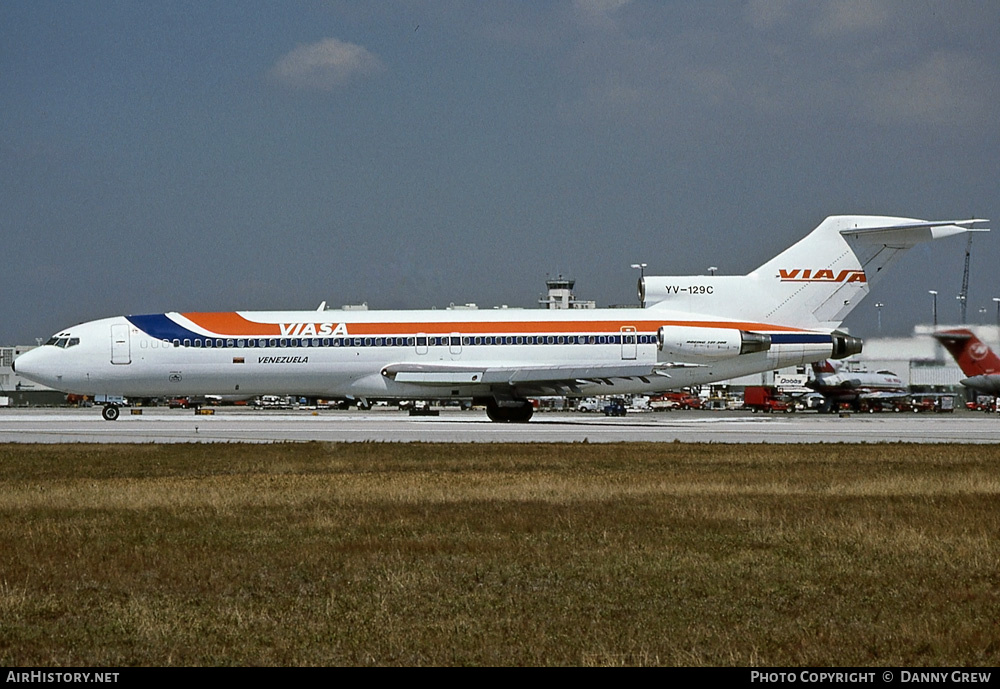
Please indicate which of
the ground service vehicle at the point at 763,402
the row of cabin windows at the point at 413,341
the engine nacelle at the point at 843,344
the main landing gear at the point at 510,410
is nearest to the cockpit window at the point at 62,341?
the row of cabin windows at the point at 413,341

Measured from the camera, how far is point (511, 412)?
45812mm

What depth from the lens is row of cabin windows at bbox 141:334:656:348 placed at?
43750 millimetres

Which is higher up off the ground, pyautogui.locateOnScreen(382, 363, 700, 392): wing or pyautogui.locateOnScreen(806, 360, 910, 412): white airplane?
pyautogui.locateOnScreen(382, 363, 700, 392): wing

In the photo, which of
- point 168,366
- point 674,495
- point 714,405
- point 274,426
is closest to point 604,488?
point 674,495

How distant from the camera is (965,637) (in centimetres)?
780

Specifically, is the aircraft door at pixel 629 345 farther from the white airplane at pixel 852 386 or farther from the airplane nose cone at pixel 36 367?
the white airplane at pixel 852 386

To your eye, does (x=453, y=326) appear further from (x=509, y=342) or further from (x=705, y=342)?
(x=705, y=342)

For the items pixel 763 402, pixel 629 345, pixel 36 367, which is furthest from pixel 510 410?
pixel 763 402

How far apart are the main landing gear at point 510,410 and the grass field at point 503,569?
2508 centimetres

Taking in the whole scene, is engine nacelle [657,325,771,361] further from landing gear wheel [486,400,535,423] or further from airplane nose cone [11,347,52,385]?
airplane nose cone [11,347,52,385]

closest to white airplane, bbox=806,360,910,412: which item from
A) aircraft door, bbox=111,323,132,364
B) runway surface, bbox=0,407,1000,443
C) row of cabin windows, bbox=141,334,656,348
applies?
row of cabin windows, bbox=141,334,656,348

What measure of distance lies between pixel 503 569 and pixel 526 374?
32490 millimetres

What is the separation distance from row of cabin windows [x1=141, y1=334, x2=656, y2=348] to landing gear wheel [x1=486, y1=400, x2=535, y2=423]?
2967 millimetres

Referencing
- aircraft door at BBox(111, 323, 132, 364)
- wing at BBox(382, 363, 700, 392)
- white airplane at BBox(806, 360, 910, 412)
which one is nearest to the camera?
wing at BBox(382, 363, 700, 392)
